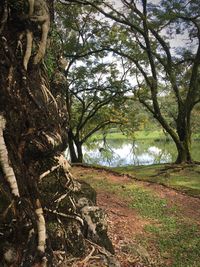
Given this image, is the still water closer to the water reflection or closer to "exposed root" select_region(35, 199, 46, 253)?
the water reflection

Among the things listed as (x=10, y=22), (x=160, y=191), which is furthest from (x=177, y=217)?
(x=10, y=22)

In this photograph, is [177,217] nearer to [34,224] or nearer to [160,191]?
[160,191]

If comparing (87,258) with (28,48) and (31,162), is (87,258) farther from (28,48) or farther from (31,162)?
(28,48)

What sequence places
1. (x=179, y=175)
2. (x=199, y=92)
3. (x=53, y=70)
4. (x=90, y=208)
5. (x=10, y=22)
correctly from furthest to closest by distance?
(x=199, y=92), (x=179, y=175), (x=53, y=70), (x=90, y=208), (x=10, y=22)

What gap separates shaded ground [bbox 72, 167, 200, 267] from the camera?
6.28 meters

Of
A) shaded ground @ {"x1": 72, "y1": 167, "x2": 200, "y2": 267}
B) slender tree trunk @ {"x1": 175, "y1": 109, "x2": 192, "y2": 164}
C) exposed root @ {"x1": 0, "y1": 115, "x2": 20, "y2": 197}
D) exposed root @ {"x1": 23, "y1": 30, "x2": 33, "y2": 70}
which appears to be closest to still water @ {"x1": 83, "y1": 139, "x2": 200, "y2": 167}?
slender tree trunk @ {"x1": 175, "y1": 109, "x2": 192, "y2": 164}

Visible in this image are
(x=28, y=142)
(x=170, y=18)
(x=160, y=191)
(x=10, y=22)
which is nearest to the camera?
(x=28, y=142)

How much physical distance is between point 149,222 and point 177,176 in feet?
19.4

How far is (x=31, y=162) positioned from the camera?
430 centimetres

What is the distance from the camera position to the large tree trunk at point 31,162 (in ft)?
12.2

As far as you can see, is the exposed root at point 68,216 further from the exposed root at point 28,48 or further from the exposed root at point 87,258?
the exposed root at point 28,48

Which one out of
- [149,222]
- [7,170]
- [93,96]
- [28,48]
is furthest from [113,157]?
[7,170]

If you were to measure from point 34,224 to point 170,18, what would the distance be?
14.0 metres

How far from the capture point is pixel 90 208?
5.36m
